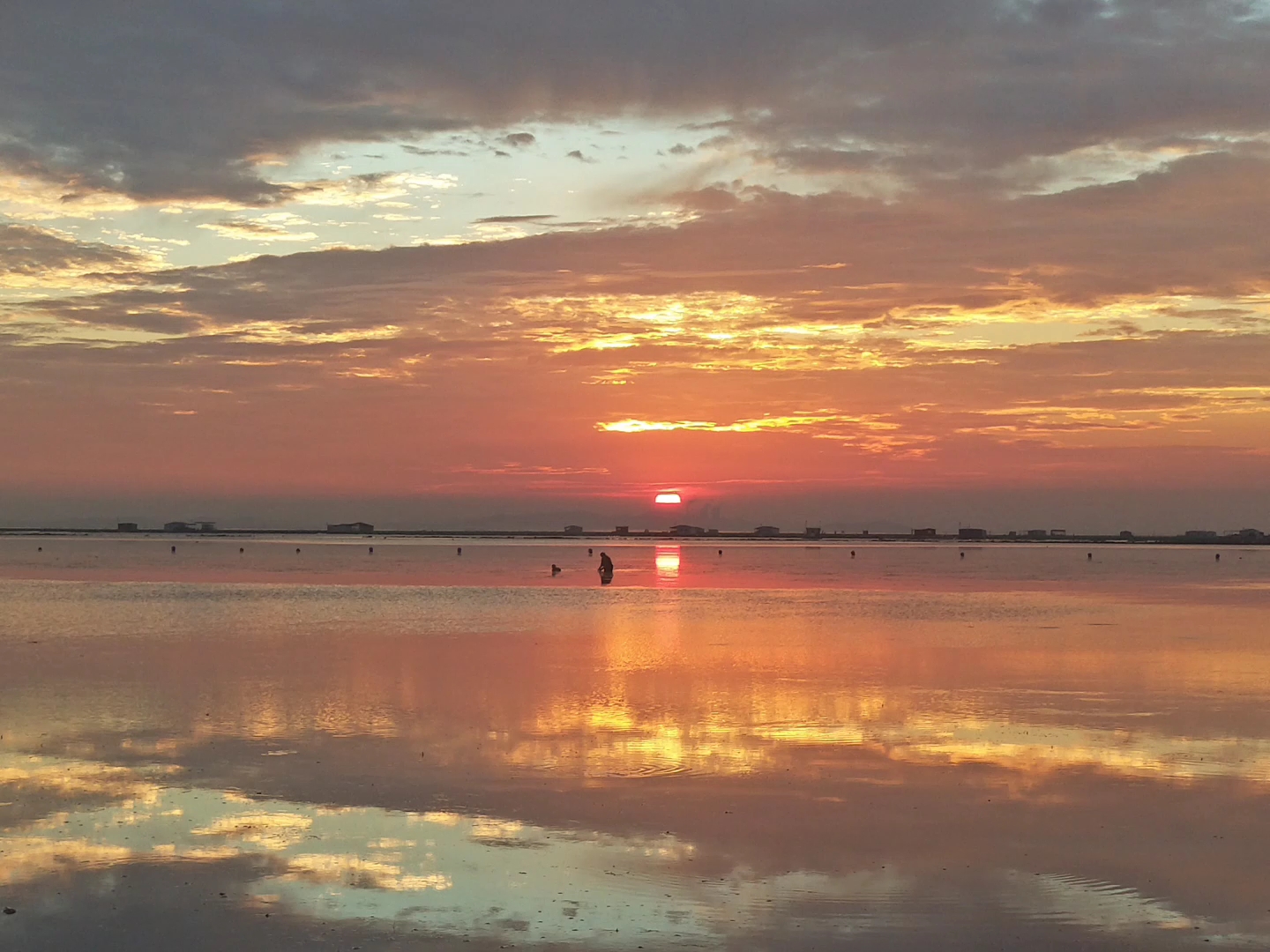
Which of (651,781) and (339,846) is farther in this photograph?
(651,781)

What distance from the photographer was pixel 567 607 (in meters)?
47.9

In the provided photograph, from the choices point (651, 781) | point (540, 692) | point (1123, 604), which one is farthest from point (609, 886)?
point (1123, 604)

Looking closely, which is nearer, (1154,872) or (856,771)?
(1154,872)

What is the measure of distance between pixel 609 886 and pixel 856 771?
5.97m

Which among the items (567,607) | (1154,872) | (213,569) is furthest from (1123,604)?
(213,569)

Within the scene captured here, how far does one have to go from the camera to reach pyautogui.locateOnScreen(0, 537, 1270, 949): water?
10328 mm

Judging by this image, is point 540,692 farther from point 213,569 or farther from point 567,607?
point 213,569

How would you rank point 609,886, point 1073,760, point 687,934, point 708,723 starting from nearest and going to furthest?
point 687,934, point 609,886, point 1073,760, point 708,723

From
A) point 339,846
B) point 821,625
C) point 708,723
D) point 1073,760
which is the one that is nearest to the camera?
point 339,846

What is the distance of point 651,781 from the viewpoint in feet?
50.3

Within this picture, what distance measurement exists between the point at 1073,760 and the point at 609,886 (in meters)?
8.59

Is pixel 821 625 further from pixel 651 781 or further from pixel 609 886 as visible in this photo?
pixel 609 886

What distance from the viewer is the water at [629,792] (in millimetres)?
10328

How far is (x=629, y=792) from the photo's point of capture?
582 inches
